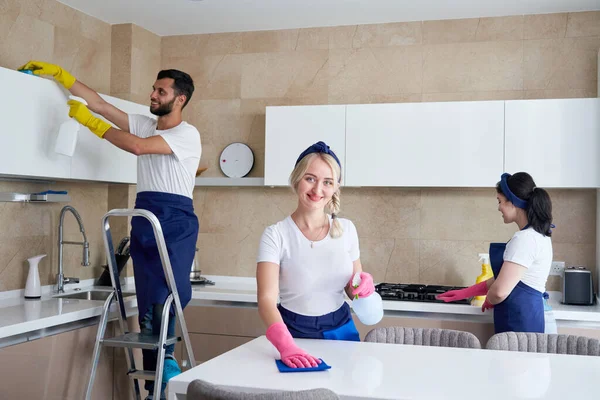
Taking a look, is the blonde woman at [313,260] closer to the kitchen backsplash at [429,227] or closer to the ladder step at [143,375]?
the ladder step at [143,375]

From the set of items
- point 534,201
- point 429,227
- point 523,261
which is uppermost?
point 534,201

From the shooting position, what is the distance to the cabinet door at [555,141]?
3664 millimetres

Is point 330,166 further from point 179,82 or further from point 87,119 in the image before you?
point 87,119

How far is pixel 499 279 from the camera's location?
3.13 m

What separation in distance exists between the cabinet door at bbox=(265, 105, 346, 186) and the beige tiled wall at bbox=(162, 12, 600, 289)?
1.25 ft

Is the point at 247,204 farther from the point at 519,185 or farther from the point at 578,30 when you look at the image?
the point at 578,30

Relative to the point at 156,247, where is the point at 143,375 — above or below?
below

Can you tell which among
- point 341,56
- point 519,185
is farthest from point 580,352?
point 341,56

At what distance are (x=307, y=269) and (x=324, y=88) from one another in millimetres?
2213

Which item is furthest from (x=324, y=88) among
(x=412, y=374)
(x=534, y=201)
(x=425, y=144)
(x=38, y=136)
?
(x=412, y=374)

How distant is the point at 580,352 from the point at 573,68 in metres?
2.13

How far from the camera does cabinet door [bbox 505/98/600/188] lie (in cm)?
366

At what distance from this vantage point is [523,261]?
3068 millimetres

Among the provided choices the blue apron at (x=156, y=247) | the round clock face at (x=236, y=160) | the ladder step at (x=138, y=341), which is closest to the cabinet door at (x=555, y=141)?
the round clock face at (x=236, y=160)
